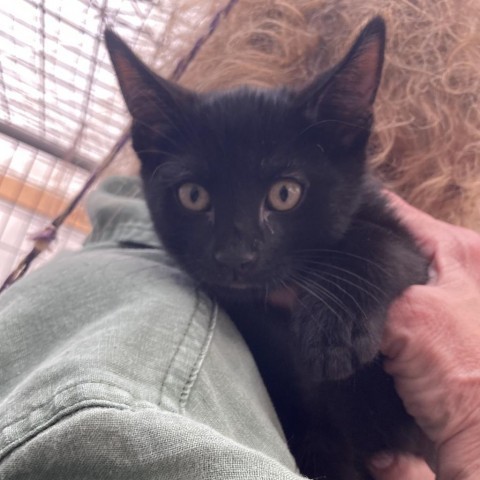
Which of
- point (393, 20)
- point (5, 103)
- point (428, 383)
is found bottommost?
point (5, 103)

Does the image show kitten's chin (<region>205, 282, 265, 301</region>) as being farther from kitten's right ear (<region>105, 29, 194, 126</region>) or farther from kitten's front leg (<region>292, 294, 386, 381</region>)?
kitten's right ear (<region>105, 29, 194, 126</region>)

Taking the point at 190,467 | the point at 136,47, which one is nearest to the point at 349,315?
the point at 190,467

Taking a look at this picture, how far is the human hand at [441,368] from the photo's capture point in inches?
31.6

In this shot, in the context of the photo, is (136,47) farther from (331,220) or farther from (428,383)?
(428,383)

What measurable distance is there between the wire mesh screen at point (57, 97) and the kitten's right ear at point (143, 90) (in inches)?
14.0

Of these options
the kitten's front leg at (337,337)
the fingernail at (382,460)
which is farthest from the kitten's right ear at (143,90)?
the fingernail at (382,460)

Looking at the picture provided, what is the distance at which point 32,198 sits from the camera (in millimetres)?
1894

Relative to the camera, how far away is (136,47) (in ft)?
4.19

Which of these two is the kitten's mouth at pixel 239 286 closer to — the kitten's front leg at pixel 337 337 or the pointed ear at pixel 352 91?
the kitten's front leg at pixel 337 337

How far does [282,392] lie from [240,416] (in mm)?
325

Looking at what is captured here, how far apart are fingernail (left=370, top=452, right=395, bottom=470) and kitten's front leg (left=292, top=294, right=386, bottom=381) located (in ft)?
0.66

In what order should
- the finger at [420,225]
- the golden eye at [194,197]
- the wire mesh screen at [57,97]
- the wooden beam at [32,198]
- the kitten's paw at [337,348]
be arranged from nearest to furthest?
the kitten's paw at [337,348] < the golden eye at [194,197] < the finger at [420,225] < the wire mesh screen at [57,97] < the wooden beam at [32,198]

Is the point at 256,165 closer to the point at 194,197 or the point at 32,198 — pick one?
the point at 194,197

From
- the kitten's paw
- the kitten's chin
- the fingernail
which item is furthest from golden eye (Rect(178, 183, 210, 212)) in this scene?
the fingernail
